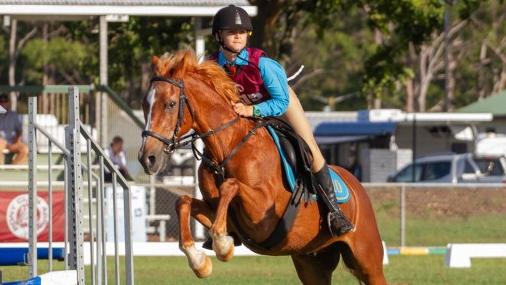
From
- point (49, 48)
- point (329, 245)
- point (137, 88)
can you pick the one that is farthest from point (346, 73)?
point (329, 245)

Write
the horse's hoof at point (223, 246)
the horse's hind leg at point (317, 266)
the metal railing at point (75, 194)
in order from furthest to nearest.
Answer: the horse's hind leg at point (317, 266) < the horse's hoof at point (223, 246) < the metal railing at point (75, 194)

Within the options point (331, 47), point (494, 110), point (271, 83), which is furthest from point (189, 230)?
point (331, 47)

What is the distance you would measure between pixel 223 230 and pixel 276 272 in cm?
838

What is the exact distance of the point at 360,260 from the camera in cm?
1064

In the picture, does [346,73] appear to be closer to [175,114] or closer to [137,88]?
[137,88]

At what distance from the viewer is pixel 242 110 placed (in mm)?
9578

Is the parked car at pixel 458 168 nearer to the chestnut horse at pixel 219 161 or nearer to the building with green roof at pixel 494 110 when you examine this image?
the building with green roof at pixel 494 110

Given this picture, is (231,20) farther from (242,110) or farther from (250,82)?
(242,110)

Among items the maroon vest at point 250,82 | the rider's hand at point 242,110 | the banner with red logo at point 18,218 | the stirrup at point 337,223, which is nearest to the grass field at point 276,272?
the banner with red logo at point 18,218

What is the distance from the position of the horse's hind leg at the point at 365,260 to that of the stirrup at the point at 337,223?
376mm

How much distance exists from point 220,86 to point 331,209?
4.68ft

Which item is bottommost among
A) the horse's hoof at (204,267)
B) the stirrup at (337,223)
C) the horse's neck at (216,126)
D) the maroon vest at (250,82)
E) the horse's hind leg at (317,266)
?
the horse's hind leg at (317,266)

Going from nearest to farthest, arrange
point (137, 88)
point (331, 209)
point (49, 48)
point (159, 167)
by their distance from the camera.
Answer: point (159, 167) < point (331, 209) < point (49, 48) < point (137, 88)

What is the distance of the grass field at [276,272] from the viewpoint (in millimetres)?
15508
